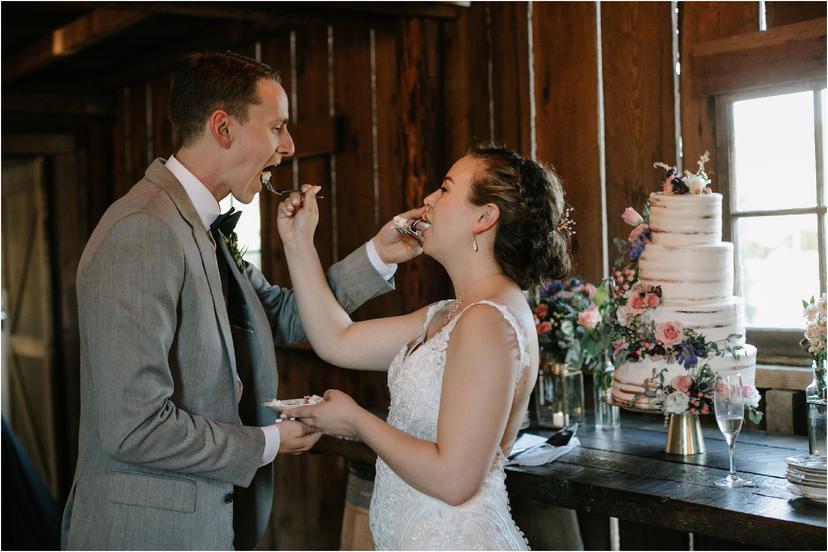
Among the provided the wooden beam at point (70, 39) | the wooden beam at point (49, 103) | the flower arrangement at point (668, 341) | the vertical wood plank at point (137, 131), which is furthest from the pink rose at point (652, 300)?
the wooden beam at point (49, 103)

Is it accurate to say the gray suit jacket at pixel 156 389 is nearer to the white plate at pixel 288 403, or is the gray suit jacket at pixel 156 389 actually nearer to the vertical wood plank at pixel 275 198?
the white plate at pixel 288 403

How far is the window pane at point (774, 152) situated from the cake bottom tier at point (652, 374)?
0.59 m

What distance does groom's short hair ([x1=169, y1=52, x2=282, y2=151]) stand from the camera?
2395 millimetres

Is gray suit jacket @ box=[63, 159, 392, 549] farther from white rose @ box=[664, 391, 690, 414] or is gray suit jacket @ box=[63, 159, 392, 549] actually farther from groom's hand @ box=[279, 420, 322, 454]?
white rose @ box=[664, 391, 690, 414]

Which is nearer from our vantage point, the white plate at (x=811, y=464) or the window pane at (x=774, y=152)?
the white plate at (x=811, y=464)

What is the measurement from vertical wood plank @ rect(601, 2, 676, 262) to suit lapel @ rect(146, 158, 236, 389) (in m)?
1.78

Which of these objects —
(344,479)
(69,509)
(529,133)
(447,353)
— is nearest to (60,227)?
(344,479)

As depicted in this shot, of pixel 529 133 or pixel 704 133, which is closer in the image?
pixel 704 133

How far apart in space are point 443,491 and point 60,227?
606cm

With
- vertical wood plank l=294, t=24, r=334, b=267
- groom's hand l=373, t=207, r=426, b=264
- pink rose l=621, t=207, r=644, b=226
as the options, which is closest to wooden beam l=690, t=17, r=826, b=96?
pink rose l=621, t=207, r=644, b=226

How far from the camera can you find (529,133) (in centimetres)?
389

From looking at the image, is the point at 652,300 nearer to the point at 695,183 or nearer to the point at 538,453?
the point at 695,183

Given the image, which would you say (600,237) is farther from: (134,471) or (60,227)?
(60,227)

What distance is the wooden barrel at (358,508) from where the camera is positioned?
132 inches
